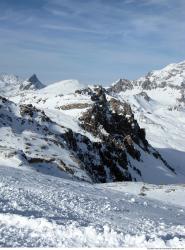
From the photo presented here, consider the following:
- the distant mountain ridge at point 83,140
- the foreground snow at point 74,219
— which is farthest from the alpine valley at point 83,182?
the distant mountain ridge at point 83,140

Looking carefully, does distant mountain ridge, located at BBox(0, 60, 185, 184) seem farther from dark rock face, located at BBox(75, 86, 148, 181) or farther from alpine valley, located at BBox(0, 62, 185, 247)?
alpine valley, located at BBox(0, 62, 185, 247)

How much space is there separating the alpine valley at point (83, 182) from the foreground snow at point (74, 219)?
4cm

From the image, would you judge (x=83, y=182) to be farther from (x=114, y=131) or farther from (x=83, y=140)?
(x=114, y=131)

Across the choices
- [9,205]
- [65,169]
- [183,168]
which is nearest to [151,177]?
[183,168]

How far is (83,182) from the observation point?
1592 inches

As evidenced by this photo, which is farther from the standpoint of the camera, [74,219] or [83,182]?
[83,182]

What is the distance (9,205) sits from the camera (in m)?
20.4

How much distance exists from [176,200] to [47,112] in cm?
6716

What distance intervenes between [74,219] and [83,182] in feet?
68.6

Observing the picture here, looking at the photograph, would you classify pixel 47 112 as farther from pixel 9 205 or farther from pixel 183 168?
pixel 9 205

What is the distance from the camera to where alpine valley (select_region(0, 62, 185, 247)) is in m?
16.6

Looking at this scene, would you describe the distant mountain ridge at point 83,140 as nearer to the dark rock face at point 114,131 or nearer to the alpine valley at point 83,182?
the dark rock face at point 114,131

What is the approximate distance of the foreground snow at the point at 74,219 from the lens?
15.8m

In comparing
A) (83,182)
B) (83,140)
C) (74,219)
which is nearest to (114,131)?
(83,140)
